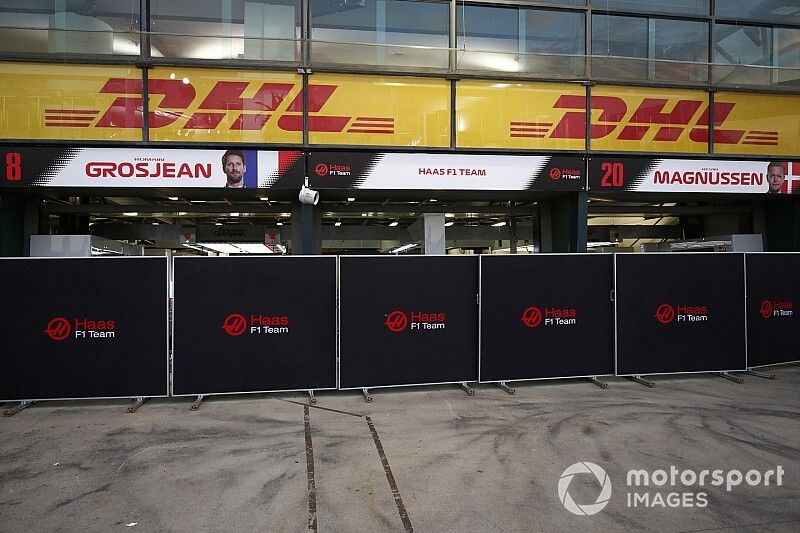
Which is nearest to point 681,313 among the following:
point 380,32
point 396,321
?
point 396,321

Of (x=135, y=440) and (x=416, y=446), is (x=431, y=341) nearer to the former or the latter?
(x=416, y=446)

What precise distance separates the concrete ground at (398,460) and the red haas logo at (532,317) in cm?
105

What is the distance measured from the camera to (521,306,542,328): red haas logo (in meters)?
7.71

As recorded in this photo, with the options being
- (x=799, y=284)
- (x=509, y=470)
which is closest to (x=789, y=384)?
(x=799, y=284)

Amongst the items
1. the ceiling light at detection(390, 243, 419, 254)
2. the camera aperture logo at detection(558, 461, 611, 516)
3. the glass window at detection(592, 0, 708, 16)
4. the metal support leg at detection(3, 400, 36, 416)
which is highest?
the glass window at detection(592, 0, 708, 16)

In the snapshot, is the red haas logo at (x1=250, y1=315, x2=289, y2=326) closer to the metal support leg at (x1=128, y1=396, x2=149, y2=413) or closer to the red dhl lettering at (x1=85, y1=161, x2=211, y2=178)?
the metal support leg at (x1=128, y1=396, x2=149, y2=413)

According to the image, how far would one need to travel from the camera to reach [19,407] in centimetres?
652

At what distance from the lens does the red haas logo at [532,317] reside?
25.3 ft

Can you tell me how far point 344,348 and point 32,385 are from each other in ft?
13.3

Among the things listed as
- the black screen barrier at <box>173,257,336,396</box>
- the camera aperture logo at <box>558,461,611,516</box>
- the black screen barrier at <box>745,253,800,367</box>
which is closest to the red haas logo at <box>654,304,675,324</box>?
the black screen barrier at <box>745,253,800,367</box>

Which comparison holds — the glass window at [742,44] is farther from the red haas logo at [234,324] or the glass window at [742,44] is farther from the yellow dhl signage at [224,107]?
the red haas logo at [234,324]

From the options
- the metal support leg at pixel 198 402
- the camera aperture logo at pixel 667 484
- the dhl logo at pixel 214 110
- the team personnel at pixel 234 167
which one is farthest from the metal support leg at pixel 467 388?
the team personnel at pixel 234 167

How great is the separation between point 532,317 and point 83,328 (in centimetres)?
626

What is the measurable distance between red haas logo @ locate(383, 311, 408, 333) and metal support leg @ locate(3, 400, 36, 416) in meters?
4.77
